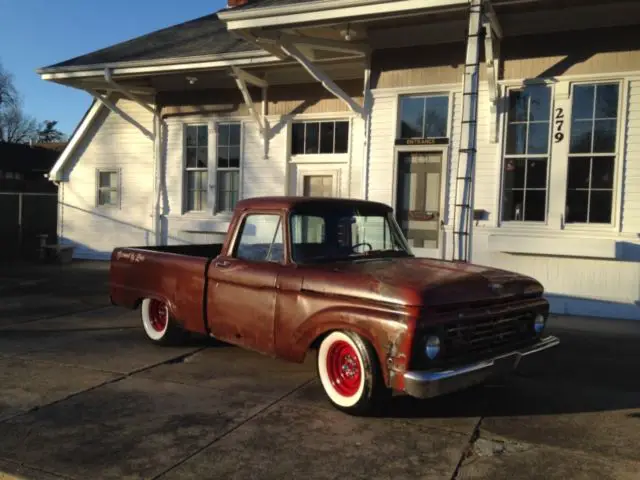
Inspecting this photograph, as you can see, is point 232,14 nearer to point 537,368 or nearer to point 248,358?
point 248,358

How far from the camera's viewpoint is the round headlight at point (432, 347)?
4.13 meters

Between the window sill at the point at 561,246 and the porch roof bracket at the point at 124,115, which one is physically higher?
the porch roof bracket at the point at 124,115

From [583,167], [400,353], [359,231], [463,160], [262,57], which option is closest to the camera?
[400,353]

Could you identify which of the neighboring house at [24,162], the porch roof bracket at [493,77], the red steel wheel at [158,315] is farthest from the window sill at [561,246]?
the neighboring house at [24,162]

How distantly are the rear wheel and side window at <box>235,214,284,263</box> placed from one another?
1551mm

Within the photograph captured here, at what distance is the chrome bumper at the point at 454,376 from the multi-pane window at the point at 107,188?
→ 12656mm

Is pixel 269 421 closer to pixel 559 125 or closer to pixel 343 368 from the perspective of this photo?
pixel 343 368

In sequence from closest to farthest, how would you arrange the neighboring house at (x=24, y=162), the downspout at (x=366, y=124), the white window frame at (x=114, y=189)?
the downspout at (x=366, y=124)
the white window frame at (x=114, y=189)
the neighboring house at (x=24, y=162)

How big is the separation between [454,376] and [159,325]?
4.00m

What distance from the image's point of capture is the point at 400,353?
13.5 feet

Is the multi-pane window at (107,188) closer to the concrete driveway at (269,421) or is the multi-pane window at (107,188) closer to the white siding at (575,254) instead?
the concrete driveway at (269,421)

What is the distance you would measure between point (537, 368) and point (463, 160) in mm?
3059

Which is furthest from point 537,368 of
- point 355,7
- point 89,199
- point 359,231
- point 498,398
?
point 89,199

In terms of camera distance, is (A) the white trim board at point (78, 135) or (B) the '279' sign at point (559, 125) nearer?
(B) the '279' sign at point (559, 125)
